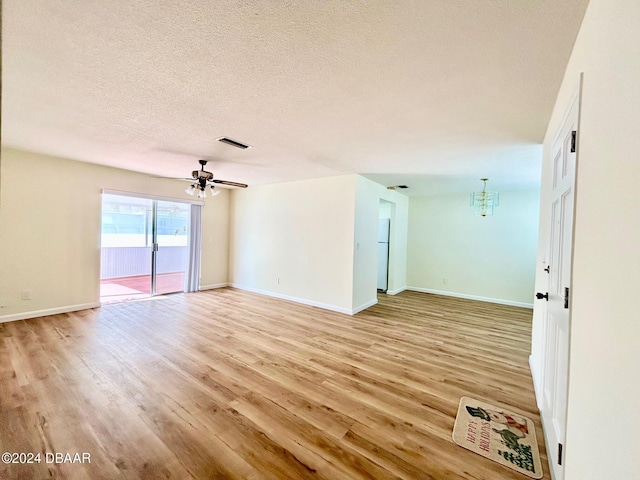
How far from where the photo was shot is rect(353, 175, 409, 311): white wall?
4.95m

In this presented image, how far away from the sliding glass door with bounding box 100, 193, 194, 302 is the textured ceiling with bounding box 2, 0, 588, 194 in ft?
7.82

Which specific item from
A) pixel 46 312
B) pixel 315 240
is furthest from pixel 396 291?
pixel 46 312

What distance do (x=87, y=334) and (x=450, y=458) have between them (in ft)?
13.5

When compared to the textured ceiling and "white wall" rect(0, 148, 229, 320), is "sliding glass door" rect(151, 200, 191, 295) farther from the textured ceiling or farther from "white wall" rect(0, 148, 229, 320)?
the textured ceiling

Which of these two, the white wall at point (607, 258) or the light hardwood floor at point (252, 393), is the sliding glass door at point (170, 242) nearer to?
the light hardwood floor at point (252, 393)

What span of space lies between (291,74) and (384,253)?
5074 mm

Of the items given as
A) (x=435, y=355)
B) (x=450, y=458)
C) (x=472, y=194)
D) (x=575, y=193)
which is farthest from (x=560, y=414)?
(x=472, y=194)

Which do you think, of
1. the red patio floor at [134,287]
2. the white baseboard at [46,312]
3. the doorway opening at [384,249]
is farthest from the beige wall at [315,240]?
the white baseboard at [46,312]

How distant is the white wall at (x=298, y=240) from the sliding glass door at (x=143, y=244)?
3.66ft

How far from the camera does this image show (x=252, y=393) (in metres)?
2.53

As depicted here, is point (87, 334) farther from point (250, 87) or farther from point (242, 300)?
point (250, 87)

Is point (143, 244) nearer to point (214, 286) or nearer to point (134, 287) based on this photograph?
point (134, 287)

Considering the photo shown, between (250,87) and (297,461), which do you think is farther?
(250,87)

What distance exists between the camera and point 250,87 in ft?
7.24
